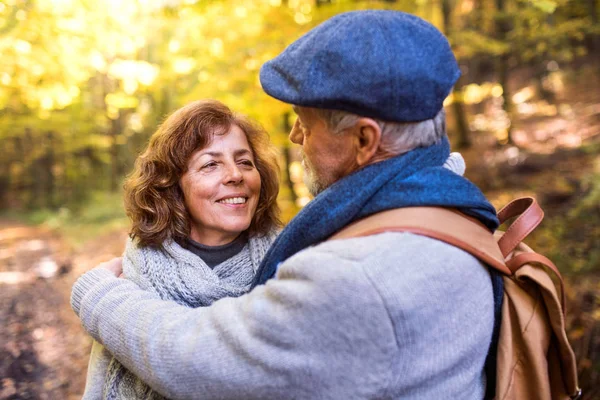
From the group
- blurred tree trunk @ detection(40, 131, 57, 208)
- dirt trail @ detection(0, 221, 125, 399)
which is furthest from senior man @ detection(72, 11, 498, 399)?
blurred tree trunk @ detection(40, 131, 57, 208)

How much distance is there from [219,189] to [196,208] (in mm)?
147

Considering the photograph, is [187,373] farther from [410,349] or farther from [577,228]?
[577,228]

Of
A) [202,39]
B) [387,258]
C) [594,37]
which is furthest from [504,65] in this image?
[387,258]

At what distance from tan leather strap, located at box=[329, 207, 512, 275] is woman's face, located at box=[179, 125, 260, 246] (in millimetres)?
927

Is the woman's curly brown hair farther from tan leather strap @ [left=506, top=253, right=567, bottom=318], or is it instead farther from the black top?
tan leather strap @ [left=506, top=253, right=567, bottom=318]

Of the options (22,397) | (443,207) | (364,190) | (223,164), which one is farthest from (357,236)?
(22,397)

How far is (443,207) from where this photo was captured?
1302 millimetres

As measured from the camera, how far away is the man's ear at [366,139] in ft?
4.30

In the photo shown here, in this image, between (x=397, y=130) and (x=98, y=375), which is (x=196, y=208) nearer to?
(x=98, y=375)

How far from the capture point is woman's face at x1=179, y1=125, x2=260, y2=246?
6.99ft

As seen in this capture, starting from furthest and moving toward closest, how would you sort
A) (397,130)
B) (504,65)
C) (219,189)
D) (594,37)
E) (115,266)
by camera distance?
(594,37) → (504,65) → (219,189) → (115,266) → (397,130)

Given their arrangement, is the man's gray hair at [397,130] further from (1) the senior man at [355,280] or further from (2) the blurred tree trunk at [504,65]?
(2) the blurred tree trunk at [504,65]

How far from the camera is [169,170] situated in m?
2.15

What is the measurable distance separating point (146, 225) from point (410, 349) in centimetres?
142
